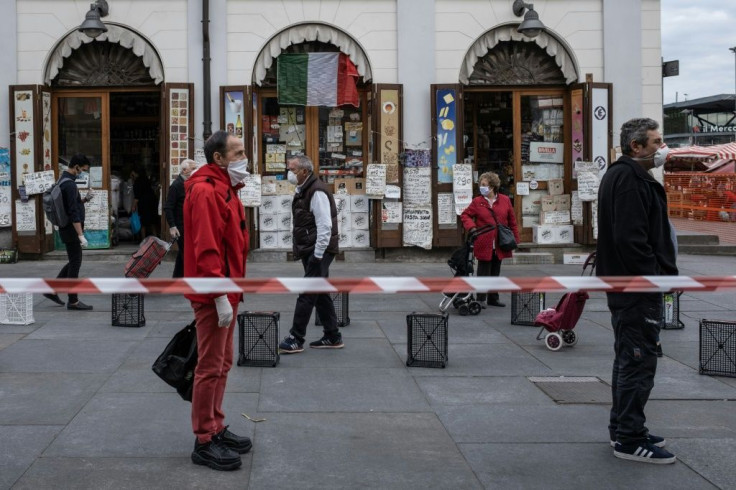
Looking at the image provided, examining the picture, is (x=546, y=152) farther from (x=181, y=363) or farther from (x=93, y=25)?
(x=181, y=363)

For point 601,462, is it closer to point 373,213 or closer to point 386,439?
point 386,439

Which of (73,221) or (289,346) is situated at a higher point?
(73,221)

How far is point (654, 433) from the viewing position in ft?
20.0

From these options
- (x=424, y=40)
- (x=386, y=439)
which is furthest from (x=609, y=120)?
(x=386, y=439)

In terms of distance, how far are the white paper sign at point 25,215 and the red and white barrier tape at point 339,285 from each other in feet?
33.9

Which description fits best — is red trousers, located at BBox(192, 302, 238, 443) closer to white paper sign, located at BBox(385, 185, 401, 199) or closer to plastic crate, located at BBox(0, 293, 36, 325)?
plastic crate, located at BBox(0, 293, 36, 325)

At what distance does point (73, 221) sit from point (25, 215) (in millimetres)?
4813

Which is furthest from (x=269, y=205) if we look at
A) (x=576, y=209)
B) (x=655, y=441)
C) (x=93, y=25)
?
(x=655, y=441)

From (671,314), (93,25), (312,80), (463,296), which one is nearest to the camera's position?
(671,314)

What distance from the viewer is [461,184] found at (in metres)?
15.4

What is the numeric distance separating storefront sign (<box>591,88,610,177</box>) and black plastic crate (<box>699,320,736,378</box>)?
25.7 ft

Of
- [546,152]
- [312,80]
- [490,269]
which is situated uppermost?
[312,80]

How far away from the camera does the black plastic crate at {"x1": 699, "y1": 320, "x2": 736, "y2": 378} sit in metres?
7.82

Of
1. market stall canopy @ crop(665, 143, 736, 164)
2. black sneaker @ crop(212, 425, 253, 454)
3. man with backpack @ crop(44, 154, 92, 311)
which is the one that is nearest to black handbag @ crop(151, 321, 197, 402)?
black sneaker @ crop(212, 425, 253, 454)
